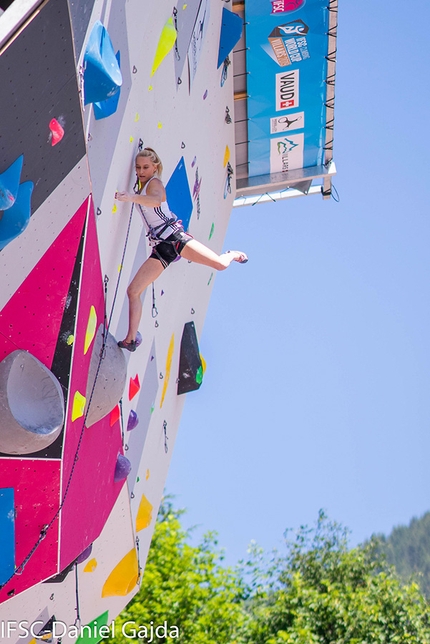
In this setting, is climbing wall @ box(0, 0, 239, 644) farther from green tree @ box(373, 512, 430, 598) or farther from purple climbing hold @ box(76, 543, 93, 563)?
green tree @ box(373, 512, 430, 598)

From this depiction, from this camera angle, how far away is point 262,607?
17.9 m

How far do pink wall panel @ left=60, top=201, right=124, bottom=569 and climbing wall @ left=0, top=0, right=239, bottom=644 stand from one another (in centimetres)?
2

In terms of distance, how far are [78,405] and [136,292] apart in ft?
4.61

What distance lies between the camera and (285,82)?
35.5 ft

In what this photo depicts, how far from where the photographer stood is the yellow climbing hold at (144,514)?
8.70m

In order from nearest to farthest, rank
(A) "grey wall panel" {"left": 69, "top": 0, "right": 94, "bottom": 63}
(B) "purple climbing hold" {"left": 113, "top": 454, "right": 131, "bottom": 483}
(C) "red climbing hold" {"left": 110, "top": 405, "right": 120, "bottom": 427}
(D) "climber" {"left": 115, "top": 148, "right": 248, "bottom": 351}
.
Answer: (A) "grey wall panel" {"left": 69, "top": 0, "right": 94, "bottom": 63} → (D) "climber" {"left": 115, "top": 148, "right": 248, "bottom": 351} → (C) "red climbing hold" {"left": 110, "top": 405, "right": 120, "bottom": 427} → (B) "purple climbing hold" {"left": 113, "top": 454, "right": 131, "bottom": 483}

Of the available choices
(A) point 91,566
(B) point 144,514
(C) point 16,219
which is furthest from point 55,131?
(B) point 144,514

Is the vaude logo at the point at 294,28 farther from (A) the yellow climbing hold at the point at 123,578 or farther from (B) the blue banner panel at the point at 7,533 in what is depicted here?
(B) the blue banner panel at the point at 7,533

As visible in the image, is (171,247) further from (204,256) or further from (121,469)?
(121,469)

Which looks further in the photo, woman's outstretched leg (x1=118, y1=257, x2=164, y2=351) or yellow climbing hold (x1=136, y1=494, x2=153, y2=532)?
yellow climbing hold (x1=136, y1=494, x2=153, y2=532)

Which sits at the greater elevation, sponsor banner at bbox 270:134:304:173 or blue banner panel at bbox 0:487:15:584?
sponsor banner at bbox 270:134:304:173

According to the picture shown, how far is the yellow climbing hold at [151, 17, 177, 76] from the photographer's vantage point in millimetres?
6684

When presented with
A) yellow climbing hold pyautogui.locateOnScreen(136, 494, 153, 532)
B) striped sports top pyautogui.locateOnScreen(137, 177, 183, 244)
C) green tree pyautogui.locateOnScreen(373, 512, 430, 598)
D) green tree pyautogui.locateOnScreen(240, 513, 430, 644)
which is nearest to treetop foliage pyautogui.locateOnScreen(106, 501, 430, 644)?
green tree pyautogui.locateOnScreen(240, 513, 430, 644)

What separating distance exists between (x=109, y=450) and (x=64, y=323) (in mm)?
1953
